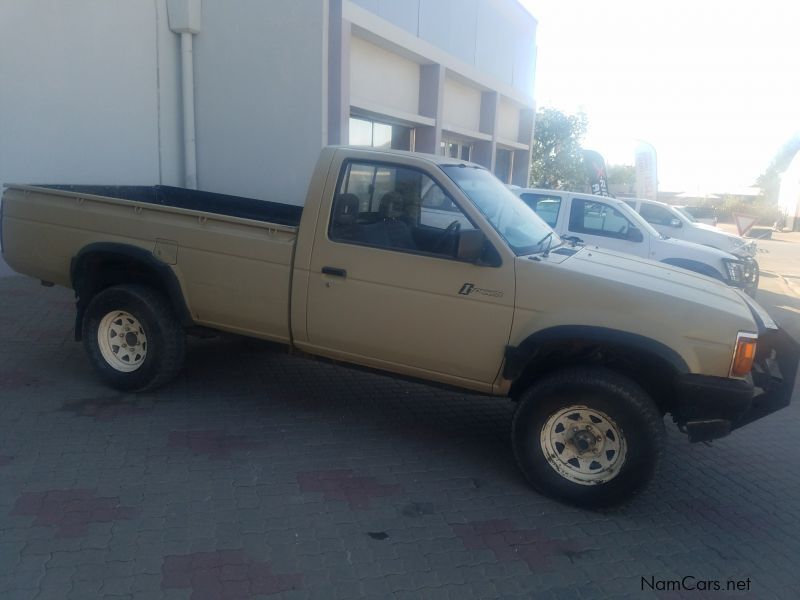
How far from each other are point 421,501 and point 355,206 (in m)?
2.00

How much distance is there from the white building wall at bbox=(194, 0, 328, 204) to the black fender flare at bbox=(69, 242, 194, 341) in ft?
17.0

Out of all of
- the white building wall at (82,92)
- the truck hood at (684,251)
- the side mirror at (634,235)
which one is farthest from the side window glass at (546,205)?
the white building wall at (82,92)

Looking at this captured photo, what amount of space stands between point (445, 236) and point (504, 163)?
700 inches

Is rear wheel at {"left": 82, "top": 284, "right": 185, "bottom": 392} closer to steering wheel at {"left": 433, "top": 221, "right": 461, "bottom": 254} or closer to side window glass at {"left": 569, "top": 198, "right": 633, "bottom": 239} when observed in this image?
steering wheel at {"left": 433, "top": 221, "right": 461, "bottom": 254}

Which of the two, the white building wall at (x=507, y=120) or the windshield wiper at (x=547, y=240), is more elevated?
the white building wall at (x=507, y=120)

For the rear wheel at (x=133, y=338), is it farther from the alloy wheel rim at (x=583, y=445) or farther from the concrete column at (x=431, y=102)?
the concrete column at (x=431, y=102)

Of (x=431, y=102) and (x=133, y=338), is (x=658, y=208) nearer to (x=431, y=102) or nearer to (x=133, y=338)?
(x=431, y=102)

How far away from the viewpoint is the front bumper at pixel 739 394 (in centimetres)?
364

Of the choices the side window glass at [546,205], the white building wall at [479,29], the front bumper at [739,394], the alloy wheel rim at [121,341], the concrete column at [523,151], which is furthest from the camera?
the concrete column at [523,151]

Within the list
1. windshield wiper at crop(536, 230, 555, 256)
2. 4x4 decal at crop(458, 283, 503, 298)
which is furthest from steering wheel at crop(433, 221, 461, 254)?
windshield wiper at crop(536, 230, 555, 256)

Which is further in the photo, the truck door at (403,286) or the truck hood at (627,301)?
the truck door at (403,286)

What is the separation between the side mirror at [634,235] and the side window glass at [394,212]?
6.21 m

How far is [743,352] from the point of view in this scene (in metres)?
3.66

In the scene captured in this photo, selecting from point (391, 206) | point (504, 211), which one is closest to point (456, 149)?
point (504, 211)
